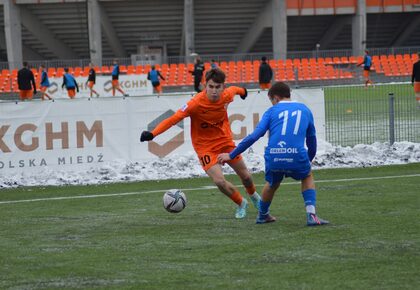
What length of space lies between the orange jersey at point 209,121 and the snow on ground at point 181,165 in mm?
5805

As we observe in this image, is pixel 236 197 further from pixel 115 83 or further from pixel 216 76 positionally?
pixel 115 83

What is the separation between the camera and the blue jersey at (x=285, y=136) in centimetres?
938

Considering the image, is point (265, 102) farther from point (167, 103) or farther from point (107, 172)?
point (107, 172)

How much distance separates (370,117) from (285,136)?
9.46m

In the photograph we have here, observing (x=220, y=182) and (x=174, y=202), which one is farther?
(x=174, y=202)

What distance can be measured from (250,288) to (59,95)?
33907 mm

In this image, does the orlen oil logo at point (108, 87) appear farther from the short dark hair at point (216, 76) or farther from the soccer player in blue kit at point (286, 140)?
the soccer player in blue kit at point (286, 140)

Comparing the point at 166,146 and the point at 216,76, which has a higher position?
the point at 216,76

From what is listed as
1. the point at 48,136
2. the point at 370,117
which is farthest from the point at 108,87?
the point at 48,136

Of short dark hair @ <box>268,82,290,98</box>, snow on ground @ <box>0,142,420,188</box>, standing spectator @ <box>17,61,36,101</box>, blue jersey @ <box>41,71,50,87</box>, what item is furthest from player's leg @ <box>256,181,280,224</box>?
blue jersey @ <box>41,71,50,87</box>

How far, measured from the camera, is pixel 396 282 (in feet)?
22.3

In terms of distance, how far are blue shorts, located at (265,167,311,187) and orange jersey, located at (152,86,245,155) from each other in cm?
122

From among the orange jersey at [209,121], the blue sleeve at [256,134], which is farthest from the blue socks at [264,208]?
the orange jersey at [209,121]

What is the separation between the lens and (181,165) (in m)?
16.9
